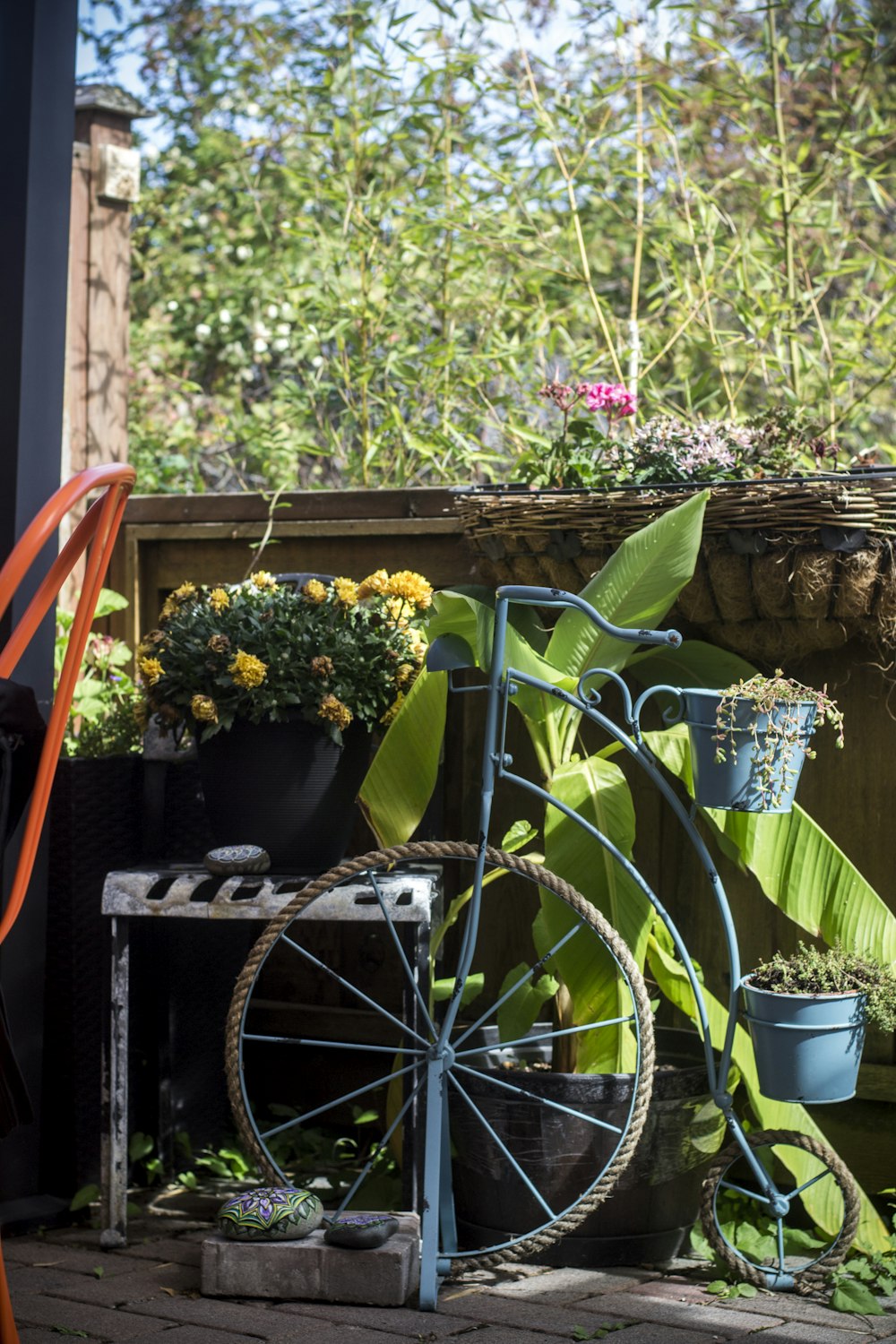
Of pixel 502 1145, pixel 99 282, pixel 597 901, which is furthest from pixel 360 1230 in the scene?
pixel 99 282

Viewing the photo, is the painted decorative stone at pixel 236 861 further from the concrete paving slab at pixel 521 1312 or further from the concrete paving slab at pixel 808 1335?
the concrete paving slab at pixel 808 1335

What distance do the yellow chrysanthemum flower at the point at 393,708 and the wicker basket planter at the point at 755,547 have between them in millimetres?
342

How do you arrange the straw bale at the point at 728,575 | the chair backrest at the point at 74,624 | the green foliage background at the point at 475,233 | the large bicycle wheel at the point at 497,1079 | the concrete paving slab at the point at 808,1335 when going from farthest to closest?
the green foliage background at the point at 475,233 → the straw bale at the point at 728,575 → the large bicycle wheel at the point at 497,1079 → the concrete paving slab at the point at 808,1335 → the chair backrest at the point at 74,624

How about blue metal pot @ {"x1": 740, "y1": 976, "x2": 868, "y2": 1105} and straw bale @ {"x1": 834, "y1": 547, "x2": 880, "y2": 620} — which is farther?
straw bale @ {"x1": 834, "y1": 547, "x2": 880, "y2": 620}

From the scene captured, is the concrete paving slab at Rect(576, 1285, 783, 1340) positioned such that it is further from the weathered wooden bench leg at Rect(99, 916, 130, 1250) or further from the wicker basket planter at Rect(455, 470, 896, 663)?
the wicker basket planter at Rect(455, 470, 896, 663)

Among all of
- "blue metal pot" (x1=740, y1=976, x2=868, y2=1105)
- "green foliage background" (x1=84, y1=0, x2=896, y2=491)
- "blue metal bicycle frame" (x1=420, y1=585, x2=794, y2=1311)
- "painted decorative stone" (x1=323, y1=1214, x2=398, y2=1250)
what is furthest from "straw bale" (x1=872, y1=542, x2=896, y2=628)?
"painted decorative stone" (x1=323, y1=1214, x2=398, y2=1250)

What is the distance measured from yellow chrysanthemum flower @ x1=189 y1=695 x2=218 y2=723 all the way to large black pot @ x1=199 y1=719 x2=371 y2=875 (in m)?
0.05

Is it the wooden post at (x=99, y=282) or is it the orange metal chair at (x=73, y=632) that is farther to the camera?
the wooden post at (x=99, y=282)

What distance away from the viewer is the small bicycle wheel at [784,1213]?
2.31 m

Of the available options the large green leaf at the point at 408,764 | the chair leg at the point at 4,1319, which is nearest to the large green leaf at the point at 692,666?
the large green leaf at the point at 408,764

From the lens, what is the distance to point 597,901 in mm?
2422

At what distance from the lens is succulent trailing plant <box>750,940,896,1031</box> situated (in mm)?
2213

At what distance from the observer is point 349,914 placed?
7.95 feet

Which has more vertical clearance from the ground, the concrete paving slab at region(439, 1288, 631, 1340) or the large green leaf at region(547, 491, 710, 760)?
the large green leaf at region(547, 491, 710, 760)
